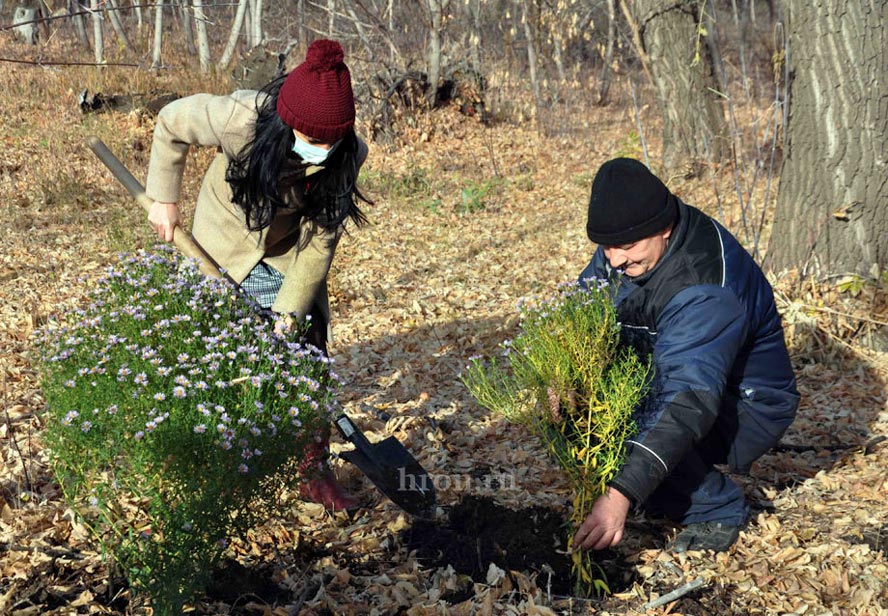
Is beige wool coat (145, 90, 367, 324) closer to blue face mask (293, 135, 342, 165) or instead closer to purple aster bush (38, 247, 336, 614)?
blue face mask (293, 135, 342, 165)

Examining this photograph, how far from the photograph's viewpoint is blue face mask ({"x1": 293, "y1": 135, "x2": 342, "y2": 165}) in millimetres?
2994

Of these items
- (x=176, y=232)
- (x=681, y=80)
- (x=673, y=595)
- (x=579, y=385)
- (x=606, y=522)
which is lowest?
(x=673, y=595)

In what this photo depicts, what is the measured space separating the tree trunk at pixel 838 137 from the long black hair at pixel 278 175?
344cm

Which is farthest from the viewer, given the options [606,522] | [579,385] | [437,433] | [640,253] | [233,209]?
[437,433]

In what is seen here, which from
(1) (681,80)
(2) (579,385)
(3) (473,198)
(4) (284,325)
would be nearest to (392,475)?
(4) (284,325)

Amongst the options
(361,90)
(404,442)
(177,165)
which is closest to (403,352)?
(404,442)

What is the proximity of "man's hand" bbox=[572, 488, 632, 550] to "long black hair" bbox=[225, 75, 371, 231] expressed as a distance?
158cm

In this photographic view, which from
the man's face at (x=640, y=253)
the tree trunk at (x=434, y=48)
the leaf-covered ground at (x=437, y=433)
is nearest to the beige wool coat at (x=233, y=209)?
the leaf-covered ground at (x=437, y=433)

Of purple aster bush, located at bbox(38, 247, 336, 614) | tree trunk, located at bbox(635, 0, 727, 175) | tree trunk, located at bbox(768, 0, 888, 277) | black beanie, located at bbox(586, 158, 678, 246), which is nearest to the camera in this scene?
purple aster bush, located at bbox(38, 247, 336, 614)

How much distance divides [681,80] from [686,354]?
6.96 m

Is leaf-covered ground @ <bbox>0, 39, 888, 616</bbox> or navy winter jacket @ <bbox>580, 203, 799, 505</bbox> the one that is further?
leaf-covered ground @ <bbox>0, 39, 888, 616</bbox>

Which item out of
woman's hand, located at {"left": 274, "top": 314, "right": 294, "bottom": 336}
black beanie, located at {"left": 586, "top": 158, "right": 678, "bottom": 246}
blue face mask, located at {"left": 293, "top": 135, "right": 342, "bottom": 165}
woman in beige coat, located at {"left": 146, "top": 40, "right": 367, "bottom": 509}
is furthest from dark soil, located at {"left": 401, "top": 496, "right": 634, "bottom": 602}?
blue face mask, located at {"left": 293, "top": 135, "right": 342, "bottom": 165}

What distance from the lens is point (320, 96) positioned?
9.07ft

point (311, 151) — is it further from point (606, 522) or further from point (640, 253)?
point (606, 522)
